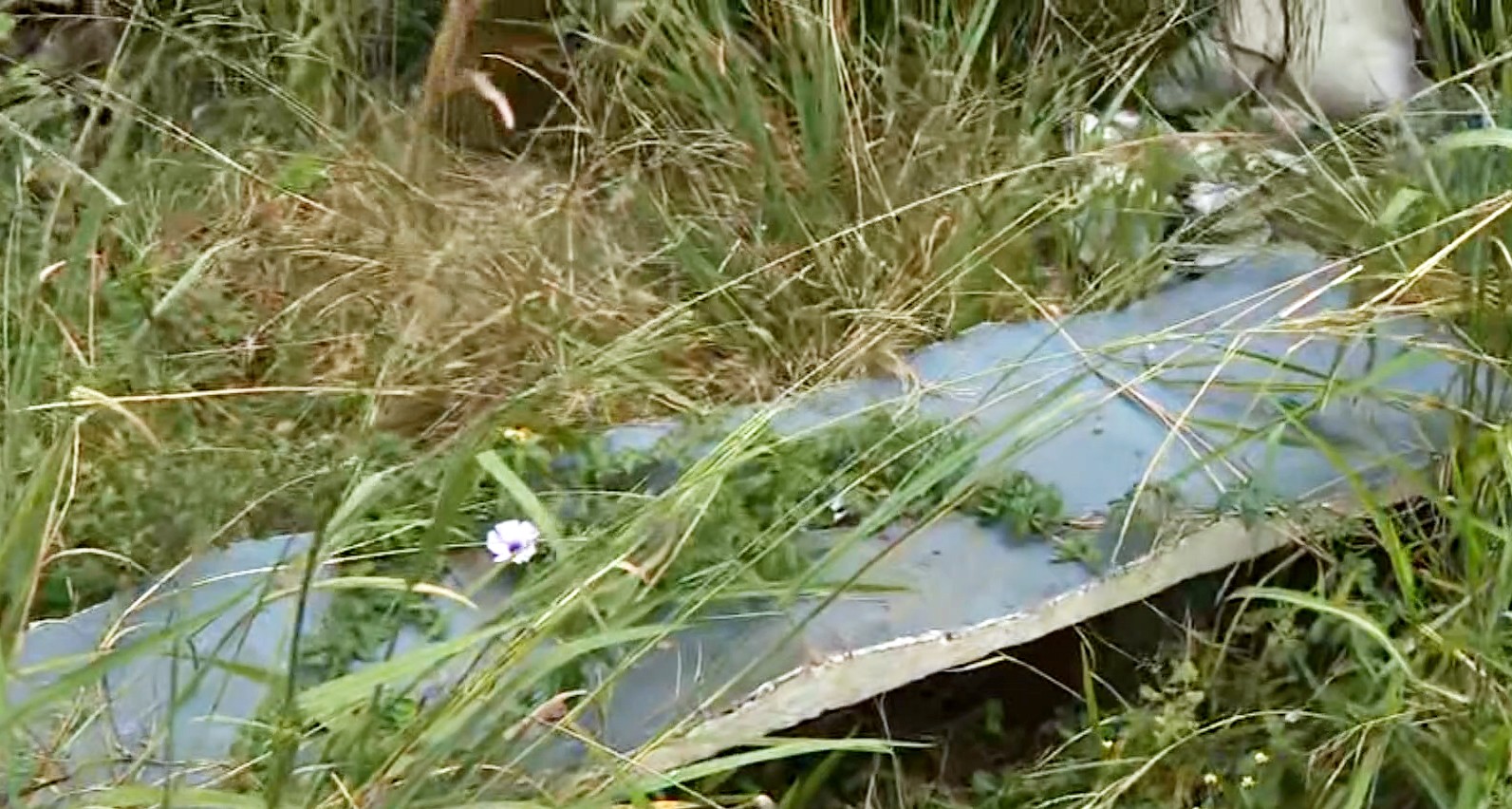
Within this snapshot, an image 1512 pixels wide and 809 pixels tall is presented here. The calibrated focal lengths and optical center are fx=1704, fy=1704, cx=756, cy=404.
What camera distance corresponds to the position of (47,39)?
216cm

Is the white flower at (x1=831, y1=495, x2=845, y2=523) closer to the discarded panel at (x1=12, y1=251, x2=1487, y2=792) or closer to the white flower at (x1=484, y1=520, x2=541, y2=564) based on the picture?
the discarded panel at (x1=12, y1=251, x2=1487, y2=792)

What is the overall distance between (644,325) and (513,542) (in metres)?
0.43

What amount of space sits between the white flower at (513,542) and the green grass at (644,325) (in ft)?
0.08

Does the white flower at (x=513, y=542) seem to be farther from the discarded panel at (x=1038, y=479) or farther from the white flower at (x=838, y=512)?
the white flower at (x=838, y=512)

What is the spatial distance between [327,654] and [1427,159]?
1053 millimetres

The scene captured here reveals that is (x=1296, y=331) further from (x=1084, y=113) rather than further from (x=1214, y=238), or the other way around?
(x=1084, y=113)

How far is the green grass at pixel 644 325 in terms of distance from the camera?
3.71 ft

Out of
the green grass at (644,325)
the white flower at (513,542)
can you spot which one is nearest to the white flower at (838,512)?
the green grass at (644,325)

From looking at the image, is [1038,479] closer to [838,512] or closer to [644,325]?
[838,512]

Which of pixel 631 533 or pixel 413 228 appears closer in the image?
pixel 631 533

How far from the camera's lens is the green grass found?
113cm

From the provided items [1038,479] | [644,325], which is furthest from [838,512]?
[644,325]

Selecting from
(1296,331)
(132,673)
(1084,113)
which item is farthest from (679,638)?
(1084,113)

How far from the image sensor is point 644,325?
1563 millimetres
